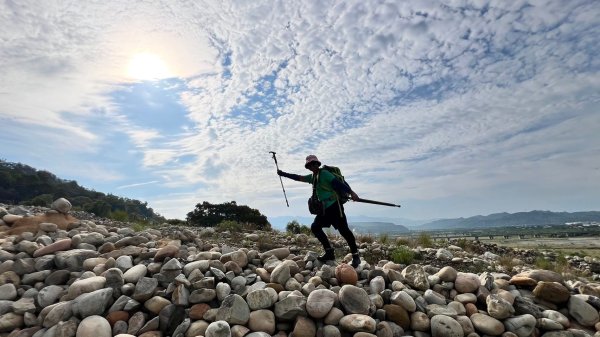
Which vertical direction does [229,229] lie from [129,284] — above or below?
above

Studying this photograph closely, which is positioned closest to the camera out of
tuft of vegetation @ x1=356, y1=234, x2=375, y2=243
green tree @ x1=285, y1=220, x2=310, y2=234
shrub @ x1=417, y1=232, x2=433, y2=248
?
tuft of vegetation @ x1=356, y1=234, x2=375, y2=243

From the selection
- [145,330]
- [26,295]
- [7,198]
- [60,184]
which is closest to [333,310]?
[145,330]

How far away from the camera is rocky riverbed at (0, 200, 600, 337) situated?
5.18m

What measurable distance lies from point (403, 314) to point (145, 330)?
384 centimetres

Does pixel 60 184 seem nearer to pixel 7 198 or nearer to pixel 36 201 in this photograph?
pixel 7 198

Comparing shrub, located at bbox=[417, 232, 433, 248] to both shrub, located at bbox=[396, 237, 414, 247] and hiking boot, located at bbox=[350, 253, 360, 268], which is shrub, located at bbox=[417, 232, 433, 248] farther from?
hiking boot, located at bbox=[350, 253, 360, 268]

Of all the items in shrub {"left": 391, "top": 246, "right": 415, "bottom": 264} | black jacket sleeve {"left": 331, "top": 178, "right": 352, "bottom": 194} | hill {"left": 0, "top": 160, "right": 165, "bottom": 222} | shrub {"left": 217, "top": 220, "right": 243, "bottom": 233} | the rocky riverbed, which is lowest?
the rocky riverbed

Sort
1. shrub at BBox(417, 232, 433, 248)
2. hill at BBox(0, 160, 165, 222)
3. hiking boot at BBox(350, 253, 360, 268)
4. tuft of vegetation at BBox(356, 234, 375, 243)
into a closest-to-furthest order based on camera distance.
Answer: hiking boot at BBox(350, 253, 360, 268) < tuft of vegetation at BBox(356, 234, 375, 243) < shrub at BBox(417, 232, 433, 248) < hill at BBox(0, 160, 165, 222)

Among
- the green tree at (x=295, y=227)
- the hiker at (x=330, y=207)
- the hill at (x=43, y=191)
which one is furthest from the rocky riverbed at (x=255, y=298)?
the hill at (x=43, y=191)

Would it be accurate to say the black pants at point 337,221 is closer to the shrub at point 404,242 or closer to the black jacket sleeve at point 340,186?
the black jacket sleeve at point 340,186

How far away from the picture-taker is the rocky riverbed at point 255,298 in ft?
17.0

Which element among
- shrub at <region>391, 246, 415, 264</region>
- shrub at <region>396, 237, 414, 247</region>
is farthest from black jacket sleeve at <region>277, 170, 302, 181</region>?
shrub at <region>396, 237, 414, 247</region>

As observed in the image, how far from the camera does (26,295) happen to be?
586 centimetres

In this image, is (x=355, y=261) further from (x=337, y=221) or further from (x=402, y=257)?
(x=402, y=257)
